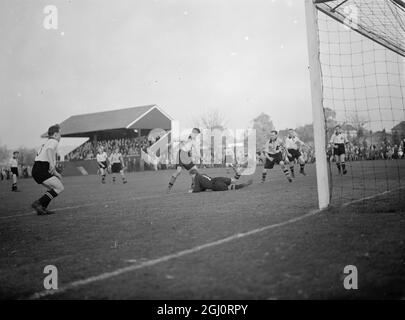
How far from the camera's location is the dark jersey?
12.5 meters

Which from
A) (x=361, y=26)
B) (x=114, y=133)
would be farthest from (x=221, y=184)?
(x=114, y=133)

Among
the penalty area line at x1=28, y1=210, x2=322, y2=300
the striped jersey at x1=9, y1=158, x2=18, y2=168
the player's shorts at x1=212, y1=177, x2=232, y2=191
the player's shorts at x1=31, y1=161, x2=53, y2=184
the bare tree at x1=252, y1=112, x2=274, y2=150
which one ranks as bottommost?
the penalty area line at x1=28, y1=210, x2=322, y2=300

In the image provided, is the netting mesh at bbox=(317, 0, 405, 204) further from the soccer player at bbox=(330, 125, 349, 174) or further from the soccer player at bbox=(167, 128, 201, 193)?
the soccer player at bbox=(330, 125, 349, 174)

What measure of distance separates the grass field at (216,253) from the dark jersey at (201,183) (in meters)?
4.19

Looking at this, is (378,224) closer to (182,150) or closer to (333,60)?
(333,60)

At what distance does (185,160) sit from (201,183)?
1.05 m

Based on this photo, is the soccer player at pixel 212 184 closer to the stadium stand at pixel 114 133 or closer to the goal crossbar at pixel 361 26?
the goal crossbar at pixel 361 26

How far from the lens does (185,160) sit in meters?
13.0

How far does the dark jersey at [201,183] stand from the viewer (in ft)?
41.2

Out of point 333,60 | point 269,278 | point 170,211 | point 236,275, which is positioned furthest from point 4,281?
point 333,60

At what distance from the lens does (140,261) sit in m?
4.49

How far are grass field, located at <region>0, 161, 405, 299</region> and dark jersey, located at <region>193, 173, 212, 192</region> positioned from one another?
4.19 meters

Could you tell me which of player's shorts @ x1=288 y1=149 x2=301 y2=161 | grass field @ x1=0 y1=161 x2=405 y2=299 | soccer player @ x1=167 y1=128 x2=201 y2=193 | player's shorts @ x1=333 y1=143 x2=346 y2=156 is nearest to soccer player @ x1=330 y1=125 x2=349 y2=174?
player's shorts @ x1=333 y1=143 x2=346 y2=156
